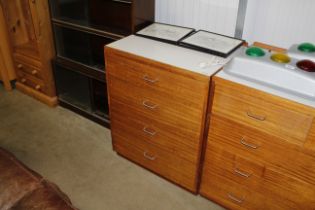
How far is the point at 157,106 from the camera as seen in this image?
5.25ft

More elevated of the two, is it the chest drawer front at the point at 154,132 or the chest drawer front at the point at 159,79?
the chest drawer front at the point at 159,79

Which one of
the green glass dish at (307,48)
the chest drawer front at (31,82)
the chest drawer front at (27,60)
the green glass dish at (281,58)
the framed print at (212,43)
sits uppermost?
the green glass dish at (307,48)

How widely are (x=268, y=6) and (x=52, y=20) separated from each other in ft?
4.71

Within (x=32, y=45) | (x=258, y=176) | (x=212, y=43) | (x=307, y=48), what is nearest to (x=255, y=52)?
(x=307, y=48)

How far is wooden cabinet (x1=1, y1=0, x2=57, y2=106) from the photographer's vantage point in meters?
2.17

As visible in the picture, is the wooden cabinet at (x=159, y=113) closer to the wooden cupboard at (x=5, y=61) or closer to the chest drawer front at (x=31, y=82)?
the chest drawer front at (x=31, y=82)

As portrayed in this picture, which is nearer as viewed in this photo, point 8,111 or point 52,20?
point 52,20

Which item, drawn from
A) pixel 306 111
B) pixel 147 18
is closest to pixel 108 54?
pixel 147 18

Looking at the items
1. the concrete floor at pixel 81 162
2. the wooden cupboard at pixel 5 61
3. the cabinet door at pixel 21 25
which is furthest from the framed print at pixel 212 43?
the wooden cupboard at pixel 5 61

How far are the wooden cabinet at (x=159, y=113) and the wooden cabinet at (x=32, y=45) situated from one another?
79 centimetres

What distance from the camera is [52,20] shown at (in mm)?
2201

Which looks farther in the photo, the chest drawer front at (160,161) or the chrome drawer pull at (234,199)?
the chest drawer front at (160,161)

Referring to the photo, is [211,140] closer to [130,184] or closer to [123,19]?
[130,184]

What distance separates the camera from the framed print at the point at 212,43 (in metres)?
1.54
